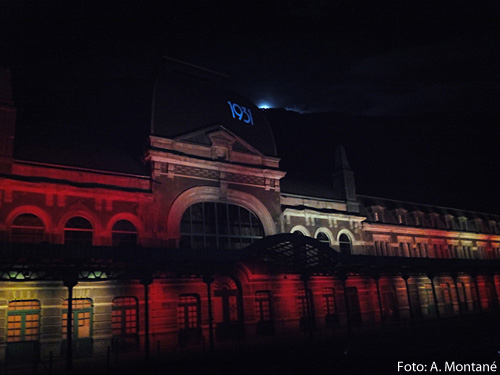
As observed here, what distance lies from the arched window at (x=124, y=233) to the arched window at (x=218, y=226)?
9.91 ft

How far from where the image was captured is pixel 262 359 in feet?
59.5

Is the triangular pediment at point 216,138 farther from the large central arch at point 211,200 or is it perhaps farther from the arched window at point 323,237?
the arched window at point 323,237


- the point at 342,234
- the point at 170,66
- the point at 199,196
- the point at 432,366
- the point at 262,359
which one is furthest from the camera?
the point at 342,234

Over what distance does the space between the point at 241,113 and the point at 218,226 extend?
8.90 metres

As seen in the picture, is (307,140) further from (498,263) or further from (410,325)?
(410,325)

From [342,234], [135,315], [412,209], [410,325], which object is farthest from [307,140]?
[135,315]

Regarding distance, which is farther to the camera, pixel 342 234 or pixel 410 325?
pixel 342 234

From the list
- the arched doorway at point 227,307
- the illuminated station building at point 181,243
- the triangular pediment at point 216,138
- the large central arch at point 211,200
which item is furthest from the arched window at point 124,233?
the triangular pediment at point 216,138

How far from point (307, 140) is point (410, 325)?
80790 millimetres

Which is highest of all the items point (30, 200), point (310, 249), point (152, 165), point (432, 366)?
point (152, 165)

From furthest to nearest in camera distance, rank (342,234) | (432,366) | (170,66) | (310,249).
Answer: (342,234), (170,66), (310,249), (432,366)

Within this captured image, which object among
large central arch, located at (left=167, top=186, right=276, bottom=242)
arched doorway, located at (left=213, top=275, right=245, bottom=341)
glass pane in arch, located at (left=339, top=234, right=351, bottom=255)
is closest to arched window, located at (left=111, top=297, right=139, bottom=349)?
large central arch, located at (left=167, top=186, right=276, bottom=242)

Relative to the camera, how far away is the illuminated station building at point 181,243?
19844 millimetres

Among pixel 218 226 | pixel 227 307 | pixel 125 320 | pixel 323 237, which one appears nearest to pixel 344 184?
pixel 323 237
